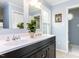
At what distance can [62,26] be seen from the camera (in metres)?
4.17

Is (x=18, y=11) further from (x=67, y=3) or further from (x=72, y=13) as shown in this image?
(x=72, y=13)

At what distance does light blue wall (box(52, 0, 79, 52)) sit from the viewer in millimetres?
4000

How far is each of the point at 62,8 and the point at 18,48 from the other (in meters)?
3.53

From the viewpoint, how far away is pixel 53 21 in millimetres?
4539

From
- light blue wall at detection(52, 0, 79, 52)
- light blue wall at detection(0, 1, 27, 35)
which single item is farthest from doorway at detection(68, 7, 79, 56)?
light blue wall at detection(0, 1, 27, 35)

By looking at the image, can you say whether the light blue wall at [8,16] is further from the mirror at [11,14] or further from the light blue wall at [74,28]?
the light blue wall at [74,28]

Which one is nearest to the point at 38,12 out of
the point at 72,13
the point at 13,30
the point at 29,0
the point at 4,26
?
the point at 29,0

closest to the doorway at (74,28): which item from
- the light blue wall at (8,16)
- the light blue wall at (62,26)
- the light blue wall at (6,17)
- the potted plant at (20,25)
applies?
the light blue wall at (62,26)

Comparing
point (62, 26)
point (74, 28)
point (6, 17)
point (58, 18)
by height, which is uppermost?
point (58, 18)

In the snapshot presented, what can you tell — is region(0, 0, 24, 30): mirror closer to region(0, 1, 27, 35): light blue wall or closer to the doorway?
region(0, 1, 27, 35): light blue wall

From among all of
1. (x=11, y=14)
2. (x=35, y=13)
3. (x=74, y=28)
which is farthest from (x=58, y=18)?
(x=11, y=14)

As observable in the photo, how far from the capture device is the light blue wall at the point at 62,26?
157 inches

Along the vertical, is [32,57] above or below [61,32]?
below

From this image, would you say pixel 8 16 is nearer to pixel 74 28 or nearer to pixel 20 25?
pixel 20 25
